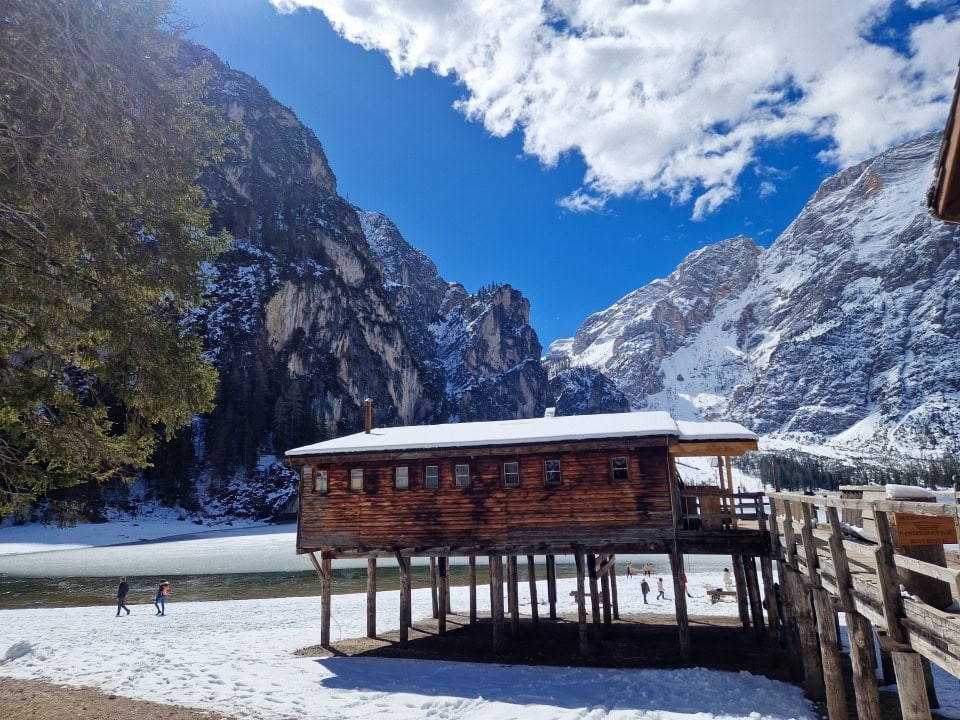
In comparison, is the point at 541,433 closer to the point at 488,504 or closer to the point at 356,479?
the point at 488,504

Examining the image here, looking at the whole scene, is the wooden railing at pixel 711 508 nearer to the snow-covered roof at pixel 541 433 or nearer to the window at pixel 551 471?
the snow-covered roof at pixel 541 433

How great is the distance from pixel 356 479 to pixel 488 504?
507 centimetres

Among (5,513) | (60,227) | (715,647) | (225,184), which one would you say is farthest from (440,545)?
(225,184)

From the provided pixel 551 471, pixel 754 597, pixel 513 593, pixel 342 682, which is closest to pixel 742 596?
pixel 754 597

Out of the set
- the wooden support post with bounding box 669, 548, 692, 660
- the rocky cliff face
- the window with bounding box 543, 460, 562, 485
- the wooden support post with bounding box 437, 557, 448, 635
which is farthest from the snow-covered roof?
the rocky cliff face

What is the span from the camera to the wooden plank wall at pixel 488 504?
18781 millimetres

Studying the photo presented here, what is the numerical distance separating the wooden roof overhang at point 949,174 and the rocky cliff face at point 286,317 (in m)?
108

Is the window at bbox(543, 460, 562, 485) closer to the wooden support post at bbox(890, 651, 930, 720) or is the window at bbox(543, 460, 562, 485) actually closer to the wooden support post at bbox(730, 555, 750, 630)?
the wooden support post at bbox(730, 555, 750, 630)

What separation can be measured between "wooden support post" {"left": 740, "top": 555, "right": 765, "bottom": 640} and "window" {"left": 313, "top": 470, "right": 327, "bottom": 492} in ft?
51.7

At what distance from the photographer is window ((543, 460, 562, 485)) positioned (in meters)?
19.6

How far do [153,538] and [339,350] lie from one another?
215ft

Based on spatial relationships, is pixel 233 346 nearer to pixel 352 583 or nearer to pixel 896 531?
pixel 352 583

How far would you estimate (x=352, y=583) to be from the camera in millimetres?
40750

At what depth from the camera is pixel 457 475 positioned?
2048 centimetres
